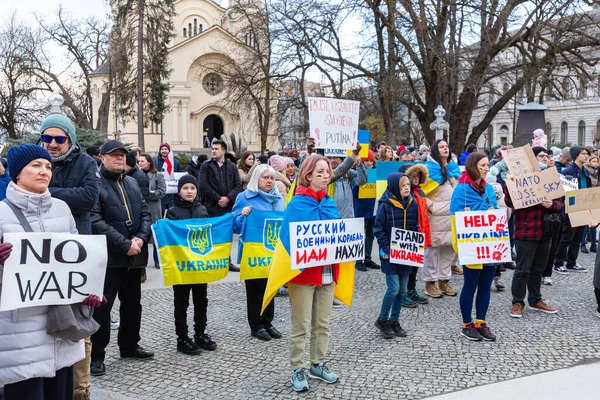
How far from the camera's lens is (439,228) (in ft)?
26.3

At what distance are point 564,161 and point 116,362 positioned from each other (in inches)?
374

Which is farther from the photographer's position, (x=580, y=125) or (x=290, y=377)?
(x=580, y=125)

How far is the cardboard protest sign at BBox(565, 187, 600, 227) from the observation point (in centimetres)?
775

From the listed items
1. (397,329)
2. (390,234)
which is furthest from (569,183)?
(397,329)

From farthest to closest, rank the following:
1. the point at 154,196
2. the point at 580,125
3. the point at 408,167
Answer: the point at 580,125 → the point at 154,196 → the point at 408,167

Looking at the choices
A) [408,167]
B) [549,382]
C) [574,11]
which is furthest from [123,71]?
[549,382]

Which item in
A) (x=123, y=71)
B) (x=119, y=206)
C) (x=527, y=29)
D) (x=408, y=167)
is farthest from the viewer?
(x=123, y=71)

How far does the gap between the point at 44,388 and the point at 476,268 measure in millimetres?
4343

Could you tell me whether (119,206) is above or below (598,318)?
above

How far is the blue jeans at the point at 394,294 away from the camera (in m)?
6.02

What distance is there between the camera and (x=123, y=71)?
32.8 m

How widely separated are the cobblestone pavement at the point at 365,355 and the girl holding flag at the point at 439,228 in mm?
439

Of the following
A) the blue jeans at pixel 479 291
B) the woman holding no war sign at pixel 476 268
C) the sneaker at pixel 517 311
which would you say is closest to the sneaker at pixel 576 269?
the sneaker at pixel 517 311

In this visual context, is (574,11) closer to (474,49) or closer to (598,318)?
(474,49)
